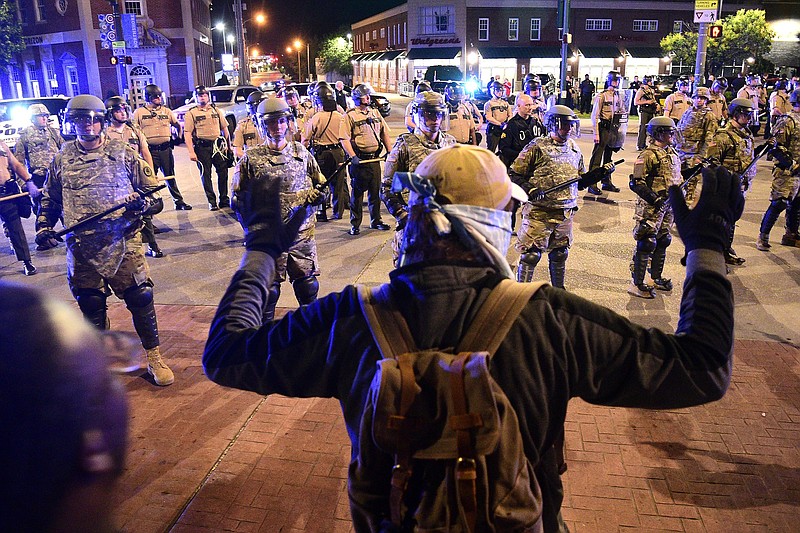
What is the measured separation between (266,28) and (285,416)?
103 meters

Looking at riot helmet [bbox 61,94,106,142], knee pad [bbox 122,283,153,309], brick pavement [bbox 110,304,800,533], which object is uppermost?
riot helmet [bbox 61,94,106,142]

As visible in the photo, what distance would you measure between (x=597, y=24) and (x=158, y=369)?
178 feet

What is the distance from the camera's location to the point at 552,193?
21.5ft

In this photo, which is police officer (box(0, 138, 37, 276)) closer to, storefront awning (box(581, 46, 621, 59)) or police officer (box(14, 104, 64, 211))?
police officer (box(14, 104, 64, 211))

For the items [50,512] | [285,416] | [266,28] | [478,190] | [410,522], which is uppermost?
[266,28]

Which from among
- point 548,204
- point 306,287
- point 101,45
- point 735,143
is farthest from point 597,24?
point 306,287

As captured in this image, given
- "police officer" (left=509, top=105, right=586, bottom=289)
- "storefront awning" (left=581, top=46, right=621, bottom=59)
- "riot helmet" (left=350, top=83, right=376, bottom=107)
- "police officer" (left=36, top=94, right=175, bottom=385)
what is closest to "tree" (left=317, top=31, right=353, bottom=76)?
"storefront awning" (left=581, top=46, right=621, bottom=59)

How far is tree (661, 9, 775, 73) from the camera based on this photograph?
40.7 m

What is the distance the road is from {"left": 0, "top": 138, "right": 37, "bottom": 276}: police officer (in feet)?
0.90

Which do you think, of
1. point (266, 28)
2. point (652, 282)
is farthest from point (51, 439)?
point (266, 28)

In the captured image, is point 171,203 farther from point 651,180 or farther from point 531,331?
point 531,331

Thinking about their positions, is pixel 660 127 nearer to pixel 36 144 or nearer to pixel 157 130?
pixel 157 130

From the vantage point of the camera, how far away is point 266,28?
98.2 meters

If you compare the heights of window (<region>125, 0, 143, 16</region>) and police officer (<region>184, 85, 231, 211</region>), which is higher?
window (<region>125, 0, 143, 16</region>)
